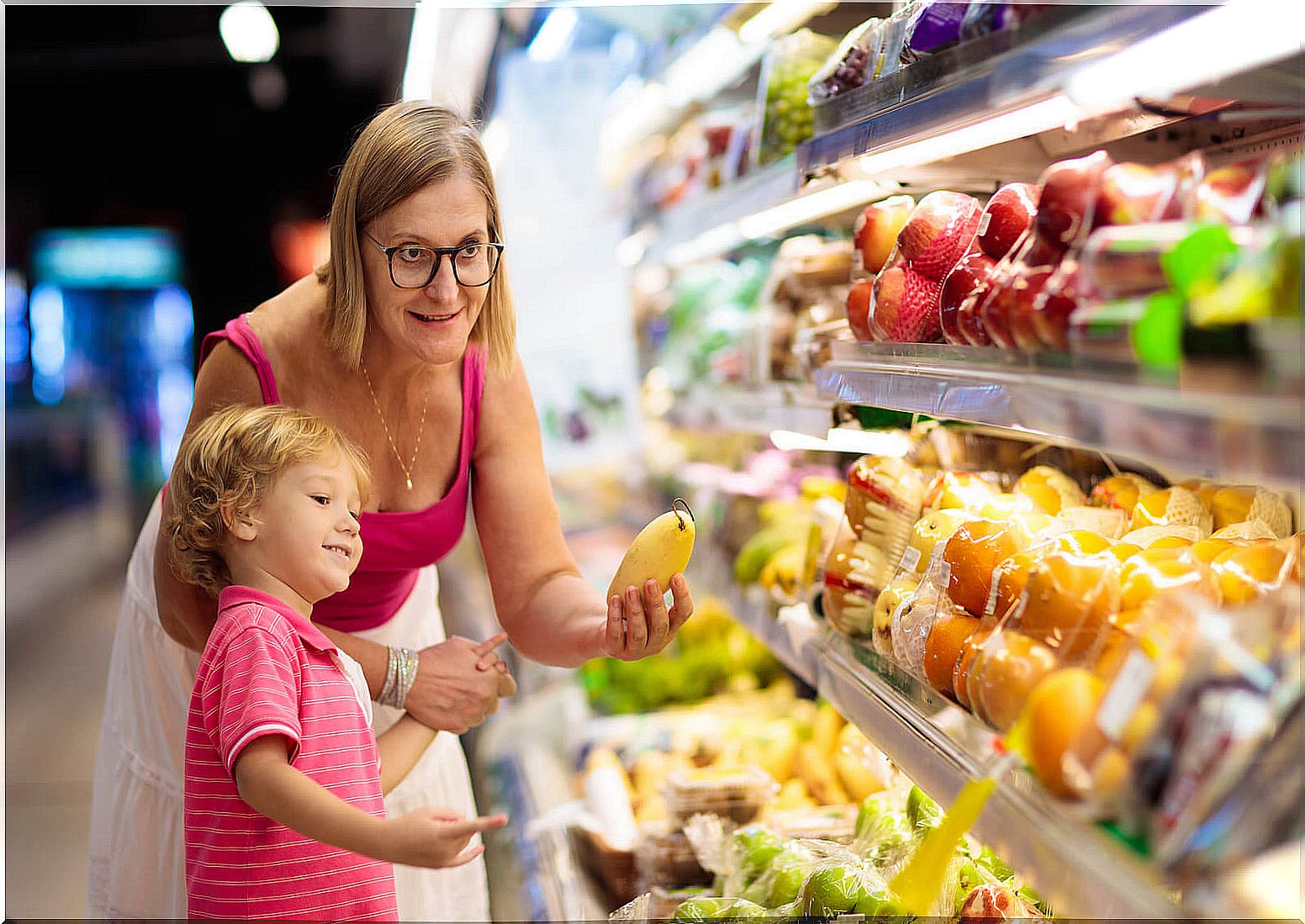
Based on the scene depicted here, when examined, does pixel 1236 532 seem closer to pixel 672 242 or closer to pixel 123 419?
pixel 672 242

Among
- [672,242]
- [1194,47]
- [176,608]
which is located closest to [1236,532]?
[1194,47]

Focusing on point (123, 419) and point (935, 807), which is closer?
point (935, 807)

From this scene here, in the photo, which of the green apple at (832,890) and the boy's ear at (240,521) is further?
the green apple at (832,890)

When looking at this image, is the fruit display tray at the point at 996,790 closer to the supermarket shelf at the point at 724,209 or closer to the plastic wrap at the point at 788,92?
the supermarket shelf at the point at 724,209

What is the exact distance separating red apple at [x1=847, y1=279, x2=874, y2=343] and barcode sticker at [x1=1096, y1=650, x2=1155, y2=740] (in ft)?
3.00

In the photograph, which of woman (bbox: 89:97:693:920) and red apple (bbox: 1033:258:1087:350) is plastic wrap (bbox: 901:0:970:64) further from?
woman (bbox: 89:97:693:920)

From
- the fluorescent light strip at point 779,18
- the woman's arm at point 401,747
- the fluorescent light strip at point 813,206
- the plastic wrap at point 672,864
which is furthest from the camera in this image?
the fluorescent light strip at point 779,18

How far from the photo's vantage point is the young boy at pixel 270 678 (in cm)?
131

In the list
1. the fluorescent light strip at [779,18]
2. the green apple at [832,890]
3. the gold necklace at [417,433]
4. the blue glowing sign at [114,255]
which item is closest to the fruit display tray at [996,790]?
the green apple at [832,890]

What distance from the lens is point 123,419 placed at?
14.6 meters

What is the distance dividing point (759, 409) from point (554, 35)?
224 centimetres

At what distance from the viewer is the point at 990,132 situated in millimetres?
1415

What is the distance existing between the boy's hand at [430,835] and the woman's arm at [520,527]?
0.64 metres

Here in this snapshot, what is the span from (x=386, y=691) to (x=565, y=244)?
2.90 metres
